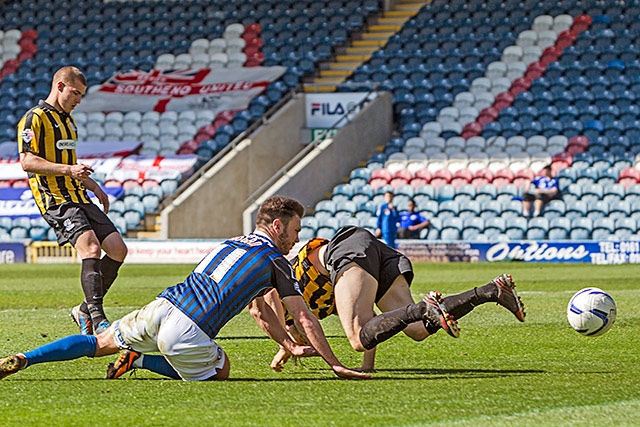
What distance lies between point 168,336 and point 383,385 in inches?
49.4

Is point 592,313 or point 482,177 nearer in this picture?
point 592,313

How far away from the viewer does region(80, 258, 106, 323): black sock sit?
8.57 meters

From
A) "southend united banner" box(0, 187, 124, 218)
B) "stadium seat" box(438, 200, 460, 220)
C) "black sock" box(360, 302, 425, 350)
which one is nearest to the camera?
"black sock" box(360, 302, 425, 350)

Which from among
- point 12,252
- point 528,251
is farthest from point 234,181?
point 528,251

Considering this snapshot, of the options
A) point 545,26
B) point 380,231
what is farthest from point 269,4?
point 380,231

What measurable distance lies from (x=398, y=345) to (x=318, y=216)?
16705 millimetres

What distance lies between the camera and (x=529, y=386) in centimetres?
645

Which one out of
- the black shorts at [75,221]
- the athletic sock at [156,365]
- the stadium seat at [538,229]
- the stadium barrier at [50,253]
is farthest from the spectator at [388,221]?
the athletic sock at [156,365]

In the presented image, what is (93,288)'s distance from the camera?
8688 millimetres

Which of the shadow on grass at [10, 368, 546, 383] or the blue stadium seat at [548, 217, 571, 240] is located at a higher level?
the shadow on grass at [10, 368, 546, 383]

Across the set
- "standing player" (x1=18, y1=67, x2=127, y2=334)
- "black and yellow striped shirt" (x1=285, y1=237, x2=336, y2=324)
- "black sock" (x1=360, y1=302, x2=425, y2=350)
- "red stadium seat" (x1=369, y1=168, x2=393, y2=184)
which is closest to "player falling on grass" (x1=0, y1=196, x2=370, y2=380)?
"black sock" (x1=360, y1=302, x2=425, y2=350)

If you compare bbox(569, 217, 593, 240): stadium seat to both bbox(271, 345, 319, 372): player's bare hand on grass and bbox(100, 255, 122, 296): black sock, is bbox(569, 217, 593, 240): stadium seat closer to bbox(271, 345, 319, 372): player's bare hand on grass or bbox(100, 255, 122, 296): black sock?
bbox(100, 255, 122, 296): black sock

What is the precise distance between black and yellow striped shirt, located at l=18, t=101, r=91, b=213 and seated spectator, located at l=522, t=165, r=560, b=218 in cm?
1651

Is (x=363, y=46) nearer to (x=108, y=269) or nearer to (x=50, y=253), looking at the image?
(x=50, y=253)
